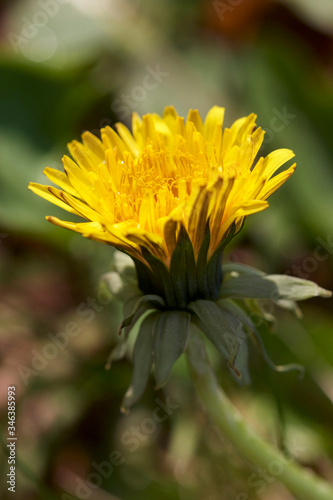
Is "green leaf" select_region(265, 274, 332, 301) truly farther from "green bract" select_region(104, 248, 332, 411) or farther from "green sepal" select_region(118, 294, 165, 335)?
"green sepal" select_region(118, 294, 165, 335)

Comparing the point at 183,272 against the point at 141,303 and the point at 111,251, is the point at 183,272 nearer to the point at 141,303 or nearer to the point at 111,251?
the point at 141,303

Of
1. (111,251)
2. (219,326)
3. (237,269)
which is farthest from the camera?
(111,251)

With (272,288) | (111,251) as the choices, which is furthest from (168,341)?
(111,251)

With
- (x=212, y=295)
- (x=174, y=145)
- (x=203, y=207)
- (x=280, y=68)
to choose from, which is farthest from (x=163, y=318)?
(x=280, y=68)

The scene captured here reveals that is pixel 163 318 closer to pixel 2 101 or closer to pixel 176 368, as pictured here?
pixel 176 368

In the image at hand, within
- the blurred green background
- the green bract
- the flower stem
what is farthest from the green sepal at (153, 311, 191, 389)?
the blurred green background

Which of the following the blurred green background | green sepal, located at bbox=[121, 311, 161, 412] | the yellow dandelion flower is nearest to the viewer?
the yellow dandelion flower

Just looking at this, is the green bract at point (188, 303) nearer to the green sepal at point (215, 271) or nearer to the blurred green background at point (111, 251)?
the green sepal at point (215, 271)
